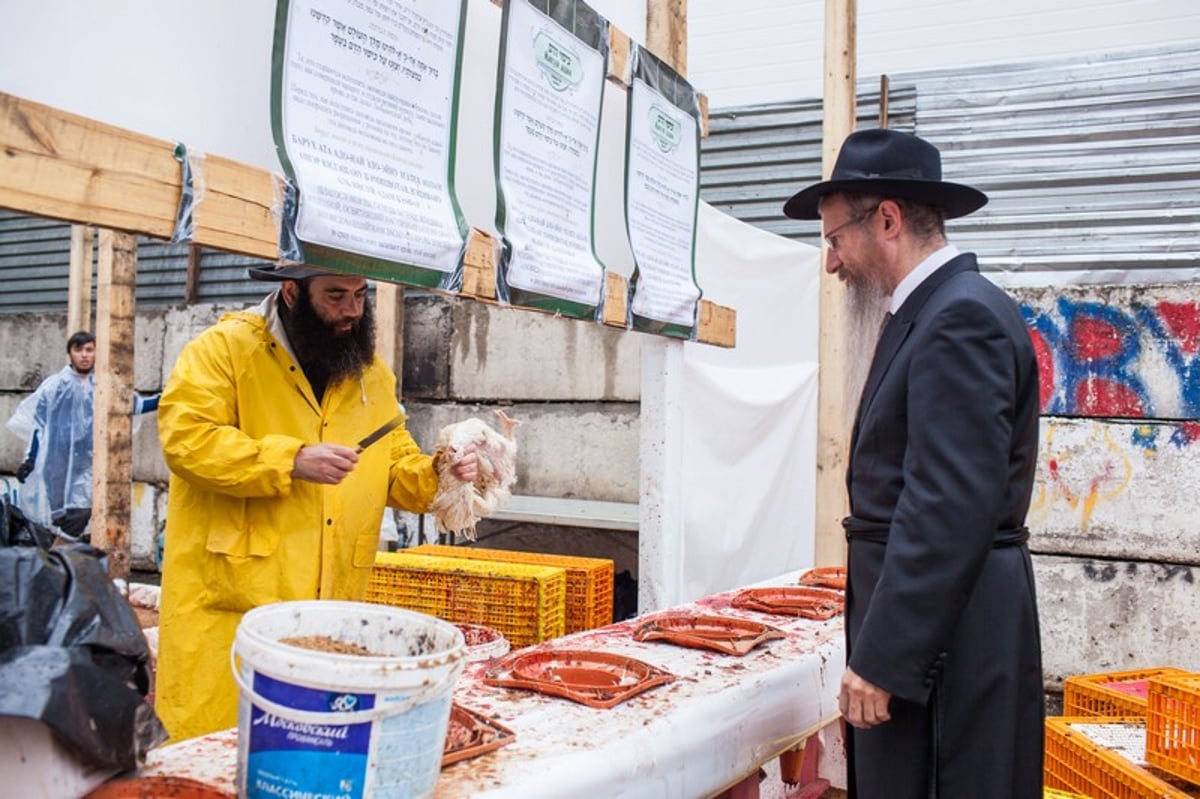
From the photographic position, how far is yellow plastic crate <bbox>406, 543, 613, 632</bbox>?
4.27 metres

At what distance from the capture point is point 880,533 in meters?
2.38

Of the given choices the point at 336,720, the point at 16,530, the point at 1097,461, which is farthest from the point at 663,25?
the point at 336,720

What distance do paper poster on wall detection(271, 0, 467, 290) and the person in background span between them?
245 inches

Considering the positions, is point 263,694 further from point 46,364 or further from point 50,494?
point 46,364

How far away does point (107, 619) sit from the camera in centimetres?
157

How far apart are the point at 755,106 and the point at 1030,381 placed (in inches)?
224

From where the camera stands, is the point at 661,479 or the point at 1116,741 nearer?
the point at 1116,741

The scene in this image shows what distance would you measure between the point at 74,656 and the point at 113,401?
5554 mm

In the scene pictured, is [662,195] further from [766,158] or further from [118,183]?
[766,158]

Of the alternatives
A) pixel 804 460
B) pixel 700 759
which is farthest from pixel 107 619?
pixel 804 460

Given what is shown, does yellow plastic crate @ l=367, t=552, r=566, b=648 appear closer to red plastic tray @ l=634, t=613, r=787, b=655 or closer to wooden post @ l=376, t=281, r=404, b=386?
red plastic tray @ l=634, t=613, r=787, b=655

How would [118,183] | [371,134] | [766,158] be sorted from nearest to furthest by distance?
[118,183] < [371,134] < [766,158]

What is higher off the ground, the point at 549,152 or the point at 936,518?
the point at 549,152

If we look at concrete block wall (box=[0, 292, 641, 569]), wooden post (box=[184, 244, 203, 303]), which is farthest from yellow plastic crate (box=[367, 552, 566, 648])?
wooden post (box=[184, 244, 203, 303])
